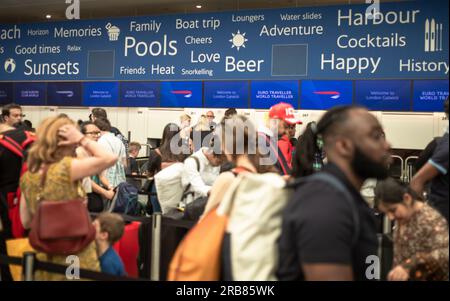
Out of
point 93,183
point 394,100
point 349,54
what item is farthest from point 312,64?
point 93,183

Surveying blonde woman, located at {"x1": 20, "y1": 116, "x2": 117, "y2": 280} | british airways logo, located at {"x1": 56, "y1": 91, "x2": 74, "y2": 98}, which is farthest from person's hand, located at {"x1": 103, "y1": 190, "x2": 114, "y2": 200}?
british airways logo, located at {"x1": 56, "y1": 91, "x2": 74, "y2": 98}

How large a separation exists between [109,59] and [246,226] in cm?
986

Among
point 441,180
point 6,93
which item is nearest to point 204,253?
point 441,180

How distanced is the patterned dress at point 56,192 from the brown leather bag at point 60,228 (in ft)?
0.16

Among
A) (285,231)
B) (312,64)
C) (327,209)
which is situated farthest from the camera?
(312,64)

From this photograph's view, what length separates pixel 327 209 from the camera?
171cm

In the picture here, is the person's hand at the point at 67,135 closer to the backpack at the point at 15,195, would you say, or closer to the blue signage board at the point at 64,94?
the backpack at the point at 15,195

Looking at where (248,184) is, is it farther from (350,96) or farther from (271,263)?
(350,96)

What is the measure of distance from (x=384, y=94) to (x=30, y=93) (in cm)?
800

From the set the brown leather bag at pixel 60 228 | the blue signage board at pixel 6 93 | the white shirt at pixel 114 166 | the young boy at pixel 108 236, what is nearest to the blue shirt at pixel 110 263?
the young boy at pixel 108 236

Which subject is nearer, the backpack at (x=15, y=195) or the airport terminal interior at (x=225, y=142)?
the airport terminal interior at (x=225, y=142)

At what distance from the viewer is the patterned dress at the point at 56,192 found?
2.78 metres

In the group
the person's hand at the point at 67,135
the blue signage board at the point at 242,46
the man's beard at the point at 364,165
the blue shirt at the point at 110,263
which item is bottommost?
the blue shirt at the point at 110,263

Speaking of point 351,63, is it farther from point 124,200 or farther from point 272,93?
point 124,200
